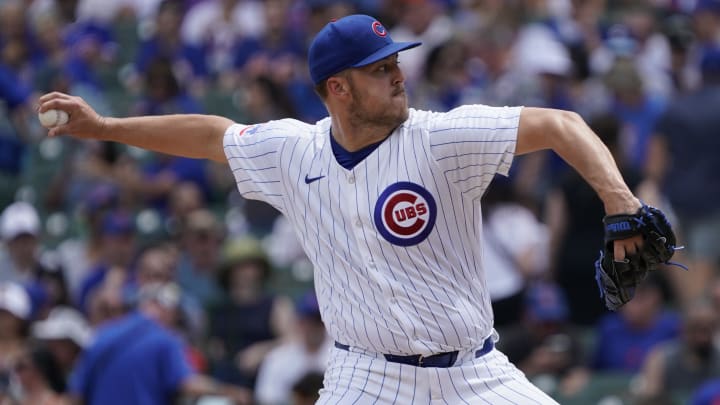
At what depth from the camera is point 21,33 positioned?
552 inches

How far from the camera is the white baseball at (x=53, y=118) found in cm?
460

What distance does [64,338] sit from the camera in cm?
832

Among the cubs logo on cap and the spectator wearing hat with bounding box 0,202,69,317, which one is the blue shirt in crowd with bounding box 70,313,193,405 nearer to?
the spectator wearing hat with bounding box 0,202,69,317

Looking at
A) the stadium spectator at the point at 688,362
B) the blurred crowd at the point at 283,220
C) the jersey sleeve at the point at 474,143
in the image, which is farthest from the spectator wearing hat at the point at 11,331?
the jersey sleeve at the point at 474,143

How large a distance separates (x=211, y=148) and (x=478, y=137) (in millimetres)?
1070

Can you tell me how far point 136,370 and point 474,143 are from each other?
3.61 m

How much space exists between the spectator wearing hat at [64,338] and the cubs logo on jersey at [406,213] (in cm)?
431

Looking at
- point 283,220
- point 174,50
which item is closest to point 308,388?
point 283,220

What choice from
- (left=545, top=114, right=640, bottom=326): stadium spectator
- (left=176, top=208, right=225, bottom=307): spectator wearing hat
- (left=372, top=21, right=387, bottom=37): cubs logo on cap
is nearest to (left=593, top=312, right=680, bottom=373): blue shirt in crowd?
(left=545, top=114, right=640, bottom=326): stadium spectator

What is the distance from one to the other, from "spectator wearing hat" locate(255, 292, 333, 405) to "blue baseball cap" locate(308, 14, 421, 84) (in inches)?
142

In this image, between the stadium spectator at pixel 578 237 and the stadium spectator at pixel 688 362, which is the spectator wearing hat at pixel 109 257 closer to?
the stadium spectator at pixel 578 237

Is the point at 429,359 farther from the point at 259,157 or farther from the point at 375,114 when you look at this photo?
the point at 259,157

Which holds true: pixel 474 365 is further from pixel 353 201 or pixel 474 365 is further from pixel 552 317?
pixel 552 317

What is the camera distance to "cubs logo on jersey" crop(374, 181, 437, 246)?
4258mm
